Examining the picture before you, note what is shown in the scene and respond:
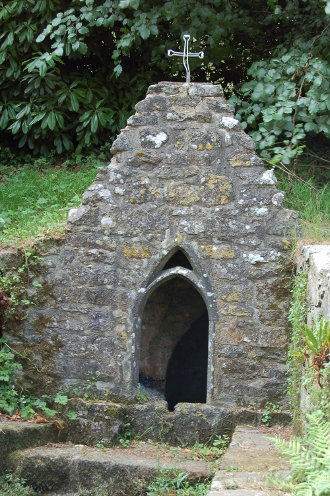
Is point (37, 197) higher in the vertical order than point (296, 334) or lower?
higher

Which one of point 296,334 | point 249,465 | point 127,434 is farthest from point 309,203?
point 249,465

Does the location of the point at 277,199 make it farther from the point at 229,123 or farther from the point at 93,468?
the point at 93,468

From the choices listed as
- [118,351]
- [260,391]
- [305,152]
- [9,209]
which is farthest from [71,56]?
[260,391]

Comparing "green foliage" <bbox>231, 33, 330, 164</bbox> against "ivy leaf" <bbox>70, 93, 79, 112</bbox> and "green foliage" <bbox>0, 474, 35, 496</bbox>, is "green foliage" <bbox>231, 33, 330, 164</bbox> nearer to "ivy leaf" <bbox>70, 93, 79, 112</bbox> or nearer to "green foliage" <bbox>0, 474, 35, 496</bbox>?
"ivy leaf" <bbox>70, 93, 79, 112</bbox>

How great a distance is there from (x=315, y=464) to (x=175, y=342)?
13.6 ft

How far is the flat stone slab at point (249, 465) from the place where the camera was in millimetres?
3892

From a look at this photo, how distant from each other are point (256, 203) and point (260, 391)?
1.49 metres

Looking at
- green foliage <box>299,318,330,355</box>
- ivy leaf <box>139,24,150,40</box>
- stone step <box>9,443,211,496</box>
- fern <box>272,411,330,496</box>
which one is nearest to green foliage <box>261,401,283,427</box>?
stone step <box>9,443,211,496</box>

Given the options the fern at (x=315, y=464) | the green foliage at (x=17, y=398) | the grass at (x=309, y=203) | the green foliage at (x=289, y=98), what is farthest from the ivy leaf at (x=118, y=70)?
A: the fern at (x=315, y=464)

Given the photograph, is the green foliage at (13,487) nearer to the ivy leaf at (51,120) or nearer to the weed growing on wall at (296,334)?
the weed growing on wall at (296,334)

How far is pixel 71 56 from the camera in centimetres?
926

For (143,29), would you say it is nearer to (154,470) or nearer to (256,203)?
(256,203)

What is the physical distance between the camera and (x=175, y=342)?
776 cm

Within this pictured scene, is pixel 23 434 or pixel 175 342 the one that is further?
pixel 175 342
